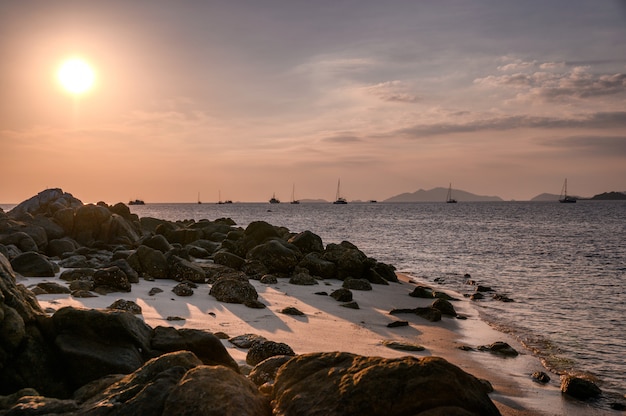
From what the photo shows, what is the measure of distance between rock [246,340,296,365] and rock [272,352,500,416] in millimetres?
3576

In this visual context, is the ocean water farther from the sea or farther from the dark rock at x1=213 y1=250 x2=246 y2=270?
the dark rock at x1=213 y1=250 x2=246 y2=270

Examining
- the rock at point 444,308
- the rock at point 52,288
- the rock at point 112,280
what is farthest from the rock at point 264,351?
the rock at point 444,308

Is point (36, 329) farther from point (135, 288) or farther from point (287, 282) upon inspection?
point (287, 282)

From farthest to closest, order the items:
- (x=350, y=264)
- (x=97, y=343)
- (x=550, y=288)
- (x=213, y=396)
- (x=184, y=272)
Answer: (x=550, y=288), (x=350, y=264), (x=184, y=272), (x=97, y=343), (x=213, y=396)

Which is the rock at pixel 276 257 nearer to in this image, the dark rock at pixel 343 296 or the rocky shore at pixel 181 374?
the dark rock at pixel 343 296

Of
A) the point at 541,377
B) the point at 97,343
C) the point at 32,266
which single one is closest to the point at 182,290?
the point at 32,266

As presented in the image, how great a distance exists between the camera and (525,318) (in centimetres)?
1734

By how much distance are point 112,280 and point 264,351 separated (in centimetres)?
780

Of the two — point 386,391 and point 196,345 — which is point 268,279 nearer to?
point 196,345

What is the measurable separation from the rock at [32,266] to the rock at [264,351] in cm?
1107

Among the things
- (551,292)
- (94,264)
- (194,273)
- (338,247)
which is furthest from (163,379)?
(551,292)

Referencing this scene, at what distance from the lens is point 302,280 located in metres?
20.1

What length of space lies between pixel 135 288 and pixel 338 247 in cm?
1226

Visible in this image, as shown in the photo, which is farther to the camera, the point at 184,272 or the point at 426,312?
the point at 184,272
